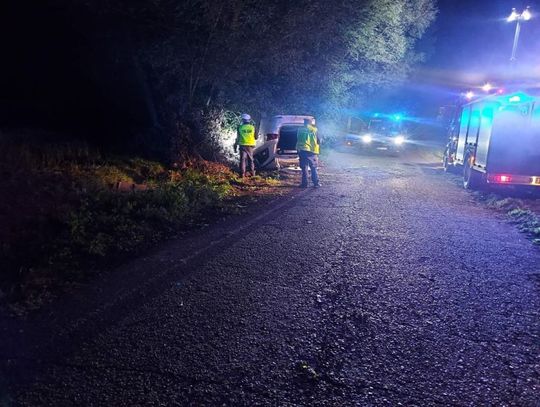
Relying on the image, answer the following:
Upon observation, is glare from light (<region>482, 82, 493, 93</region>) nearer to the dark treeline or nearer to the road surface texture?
the dark treeline

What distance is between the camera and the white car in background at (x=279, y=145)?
45.4 feet

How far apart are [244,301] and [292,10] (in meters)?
9.00

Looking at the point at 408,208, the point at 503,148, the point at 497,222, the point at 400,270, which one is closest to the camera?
the point at 400,270

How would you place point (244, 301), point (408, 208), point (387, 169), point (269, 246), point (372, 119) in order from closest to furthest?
1. point (244, 301)
2. point (269, 246)
3. point (408, 208)
4. point (387, 169)
5. point (372, 119)

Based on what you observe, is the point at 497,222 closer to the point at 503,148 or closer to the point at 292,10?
the point at 503,148

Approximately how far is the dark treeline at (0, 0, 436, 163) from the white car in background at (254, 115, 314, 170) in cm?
181

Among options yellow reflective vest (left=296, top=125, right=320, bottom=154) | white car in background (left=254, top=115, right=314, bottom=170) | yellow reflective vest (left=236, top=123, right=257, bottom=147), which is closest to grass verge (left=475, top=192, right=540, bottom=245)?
yellow reflective vest (left=296, top=125, right=320, bottom=154)

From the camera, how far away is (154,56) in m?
11.4

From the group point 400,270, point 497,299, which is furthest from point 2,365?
point 497,299

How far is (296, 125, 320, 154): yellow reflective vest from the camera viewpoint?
11.5 m

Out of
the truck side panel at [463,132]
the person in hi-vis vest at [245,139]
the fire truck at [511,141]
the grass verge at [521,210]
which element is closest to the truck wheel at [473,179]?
the fire truck at [511,141]

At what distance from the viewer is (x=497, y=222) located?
8188 mm

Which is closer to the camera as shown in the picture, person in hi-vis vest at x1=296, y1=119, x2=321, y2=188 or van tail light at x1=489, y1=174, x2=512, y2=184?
van tail light at x1=489, y1=174, x2=512, y2=184

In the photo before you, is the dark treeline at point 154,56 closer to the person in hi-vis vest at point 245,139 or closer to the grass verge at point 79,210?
the person in hi-vis vest at point 245,139
